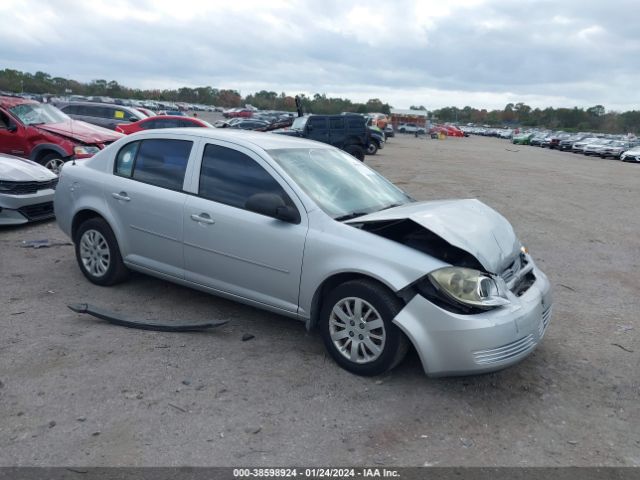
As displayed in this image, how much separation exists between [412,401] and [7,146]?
32.5 feet

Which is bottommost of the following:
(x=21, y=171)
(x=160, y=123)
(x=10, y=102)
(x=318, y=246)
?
(x=21, y=171)

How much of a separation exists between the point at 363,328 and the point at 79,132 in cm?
937

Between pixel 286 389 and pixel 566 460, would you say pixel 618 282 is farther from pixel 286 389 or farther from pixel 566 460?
pixel 286 389

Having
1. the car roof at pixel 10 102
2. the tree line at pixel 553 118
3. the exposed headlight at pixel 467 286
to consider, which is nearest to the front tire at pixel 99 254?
the exposed headlight at pixel 467 286

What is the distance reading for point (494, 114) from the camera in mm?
145875

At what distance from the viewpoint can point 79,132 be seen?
11.3 m

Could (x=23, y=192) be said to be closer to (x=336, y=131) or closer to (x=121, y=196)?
(x=121, y=196)

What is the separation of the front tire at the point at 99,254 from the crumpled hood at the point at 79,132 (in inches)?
235

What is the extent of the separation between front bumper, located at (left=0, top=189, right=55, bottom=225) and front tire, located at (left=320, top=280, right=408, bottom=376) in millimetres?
5895

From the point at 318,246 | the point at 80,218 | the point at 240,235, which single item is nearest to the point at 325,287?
the point at 318,246

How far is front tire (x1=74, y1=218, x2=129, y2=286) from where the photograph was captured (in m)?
5.43

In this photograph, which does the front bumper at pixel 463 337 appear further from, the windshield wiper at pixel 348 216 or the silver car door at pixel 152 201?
the silver car door at pixel 152 201

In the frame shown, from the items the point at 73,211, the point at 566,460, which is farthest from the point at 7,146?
the point at 566,460

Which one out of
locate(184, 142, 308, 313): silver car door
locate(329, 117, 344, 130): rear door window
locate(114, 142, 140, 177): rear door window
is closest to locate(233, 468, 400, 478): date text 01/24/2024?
locate(184, 142, 308, 313): silver car door
